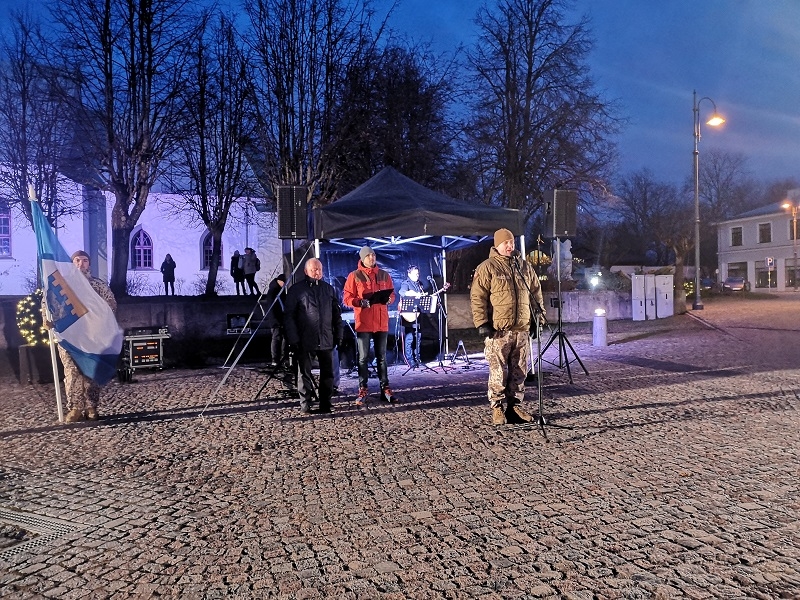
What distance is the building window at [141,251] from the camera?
3234 cm

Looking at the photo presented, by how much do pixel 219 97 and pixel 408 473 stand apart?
1972 cm

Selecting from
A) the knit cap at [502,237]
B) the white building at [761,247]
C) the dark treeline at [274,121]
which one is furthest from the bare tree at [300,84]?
the white building at [761,247]

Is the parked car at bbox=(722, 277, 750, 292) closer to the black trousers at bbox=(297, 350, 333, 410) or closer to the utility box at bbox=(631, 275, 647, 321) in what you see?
the utility box at bbox=(631, 275, 647, 321)

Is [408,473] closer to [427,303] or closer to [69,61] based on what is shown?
[427,303]

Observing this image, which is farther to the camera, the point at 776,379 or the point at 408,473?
the point at 776,379

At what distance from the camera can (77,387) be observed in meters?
7.84

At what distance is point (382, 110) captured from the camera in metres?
24.5

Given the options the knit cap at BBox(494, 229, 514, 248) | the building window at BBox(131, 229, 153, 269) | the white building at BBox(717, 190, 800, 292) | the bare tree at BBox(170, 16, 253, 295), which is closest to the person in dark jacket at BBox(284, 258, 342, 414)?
the knit cap at BBox(494, 229, 514, 248)

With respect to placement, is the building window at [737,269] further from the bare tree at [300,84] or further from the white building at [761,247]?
the bare tree at [300,84]

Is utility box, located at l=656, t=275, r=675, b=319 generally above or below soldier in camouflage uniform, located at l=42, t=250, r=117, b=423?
above

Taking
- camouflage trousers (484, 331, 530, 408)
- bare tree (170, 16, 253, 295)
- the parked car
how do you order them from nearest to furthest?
camouflage trousers (484, 331, 530, 408), bare tree (170, 16, 253, 295), the parked car

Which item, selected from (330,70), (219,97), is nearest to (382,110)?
(330,70)

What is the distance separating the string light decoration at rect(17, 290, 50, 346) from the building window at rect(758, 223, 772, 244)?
6156 cm

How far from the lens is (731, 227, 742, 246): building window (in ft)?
204
